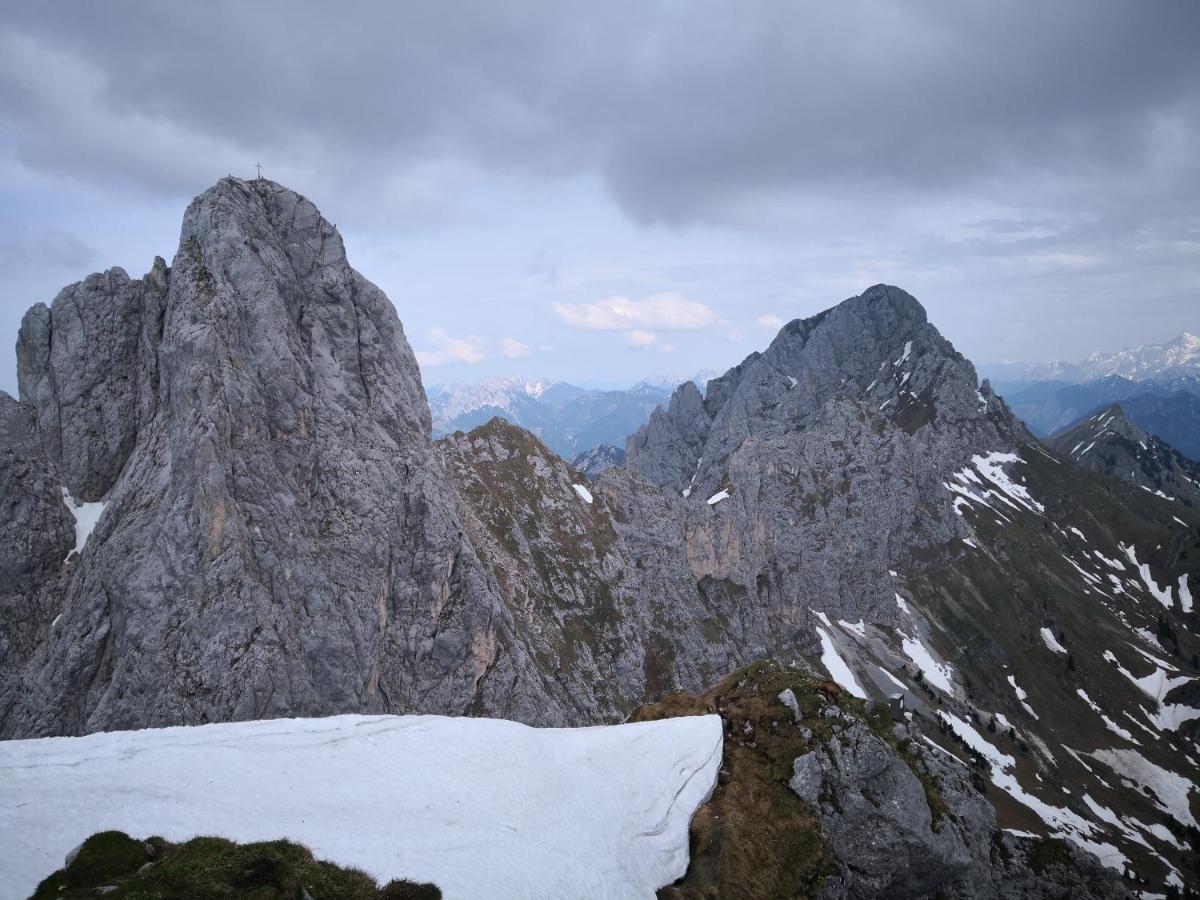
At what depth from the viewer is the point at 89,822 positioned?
60.2ft

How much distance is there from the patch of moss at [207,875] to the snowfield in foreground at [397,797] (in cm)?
81

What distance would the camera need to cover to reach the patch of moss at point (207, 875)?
14.9m

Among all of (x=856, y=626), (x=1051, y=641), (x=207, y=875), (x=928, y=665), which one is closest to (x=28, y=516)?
(x=207, y=875)

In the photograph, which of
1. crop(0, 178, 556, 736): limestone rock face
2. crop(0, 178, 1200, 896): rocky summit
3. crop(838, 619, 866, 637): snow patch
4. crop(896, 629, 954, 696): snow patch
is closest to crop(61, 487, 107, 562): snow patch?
crop(0, 178, 1200, 896): rocky summit

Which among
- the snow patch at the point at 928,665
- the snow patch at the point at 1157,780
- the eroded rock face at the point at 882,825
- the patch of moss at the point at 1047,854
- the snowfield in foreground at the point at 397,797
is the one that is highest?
the snowfield in foreground at the point at 397,797

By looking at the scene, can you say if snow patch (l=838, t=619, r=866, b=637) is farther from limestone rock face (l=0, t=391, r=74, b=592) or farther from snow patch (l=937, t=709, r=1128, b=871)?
limestone rock face (l=0, t=391, r=74, b=592)

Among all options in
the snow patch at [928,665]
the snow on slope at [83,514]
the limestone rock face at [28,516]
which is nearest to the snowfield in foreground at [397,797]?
the limestone rock face at [28,516]

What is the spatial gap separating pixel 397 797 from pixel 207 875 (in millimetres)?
8614

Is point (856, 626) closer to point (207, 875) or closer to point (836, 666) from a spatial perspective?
point (836, 666)

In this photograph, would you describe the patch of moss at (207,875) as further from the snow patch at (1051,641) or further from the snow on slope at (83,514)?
the snow patch at (1051,641)

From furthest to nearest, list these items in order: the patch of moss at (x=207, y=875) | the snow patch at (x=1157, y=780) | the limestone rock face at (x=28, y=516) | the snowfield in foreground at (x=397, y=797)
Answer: the snow patch at (x=1157, y=780) → the limestone rock face at (x=28, y=516) → the snowfield in foreground at (x=397, y=797) → the patch of moss at (x=207, y=875)

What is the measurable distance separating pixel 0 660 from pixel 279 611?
21.3m

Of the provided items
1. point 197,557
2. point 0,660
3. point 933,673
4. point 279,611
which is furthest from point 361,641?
point 933,673

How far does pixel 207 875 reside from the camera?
51.0 feet
